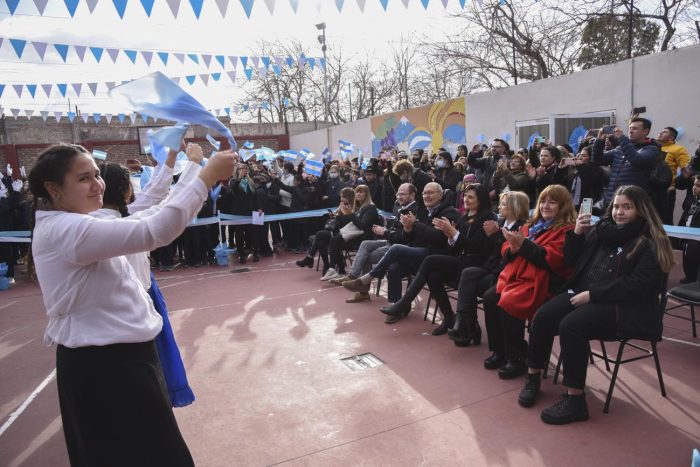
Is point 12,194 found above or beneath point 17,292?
above

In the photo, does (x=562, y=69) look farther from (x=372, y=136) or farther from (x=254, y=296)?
(x=254, y=296)

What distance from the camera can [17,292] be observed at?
7.97 m

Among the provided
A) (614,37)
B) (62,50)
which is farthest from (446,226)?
(614,37)

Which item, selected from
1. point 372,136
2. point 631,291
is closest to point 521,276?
point 631,291

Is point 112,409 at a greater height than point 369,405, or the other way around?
point 112,409

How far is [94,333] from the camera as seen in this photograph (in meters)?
1.70

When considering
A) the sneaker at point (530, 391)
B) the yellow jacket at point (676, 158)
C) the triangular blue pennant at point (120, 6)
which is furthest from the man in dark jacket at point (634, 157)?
the triangular blue pennant at point (120, 6)

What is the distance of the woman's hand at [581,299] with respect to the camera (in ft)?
10.6

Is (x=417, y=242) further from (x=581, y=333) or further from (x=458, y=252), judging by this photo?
(x=581, y=333)

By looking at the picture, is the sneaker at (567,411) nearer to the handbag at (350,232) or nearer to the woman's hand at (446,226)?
the woman's hand at (446,226)

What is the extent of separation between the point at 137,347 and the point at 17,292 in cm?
773

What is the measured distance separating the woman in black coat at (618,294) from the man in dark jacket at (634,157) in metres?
2.34

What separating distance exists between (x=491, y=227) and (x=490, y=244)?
287 mm

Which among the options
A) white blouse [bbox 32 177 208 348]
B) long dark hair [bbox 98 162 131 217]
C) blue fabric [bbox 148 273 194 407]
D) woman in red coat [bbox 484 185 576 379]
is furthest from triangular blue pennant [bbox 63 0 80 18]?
woman in red coat [bbox 484 185 576 379]
